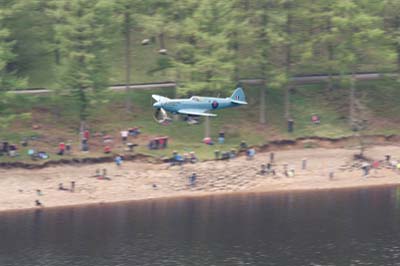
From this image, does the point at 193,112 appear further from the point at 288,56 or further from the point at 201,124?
the point at 288,56

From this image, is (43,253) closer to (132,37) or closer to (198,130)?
(198,130)

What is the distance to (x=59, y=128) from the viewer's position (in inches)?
3792

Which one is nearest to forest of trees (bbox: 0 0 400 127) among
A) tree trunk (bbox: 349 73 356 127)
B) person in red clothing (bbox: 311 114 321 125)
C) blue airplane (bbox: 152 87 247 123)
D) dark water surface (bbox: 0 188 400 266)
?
tree trunk (bbox: 349 73 356 127)

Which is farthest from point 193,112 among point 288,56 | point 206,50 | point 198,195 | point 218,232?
→ point 288,56

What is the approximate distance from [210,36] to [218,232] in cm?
2705

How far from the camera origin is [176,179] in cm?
8938

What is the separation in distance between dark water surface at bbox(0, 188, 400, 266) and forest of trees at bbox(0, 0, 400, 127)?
49.7 feet

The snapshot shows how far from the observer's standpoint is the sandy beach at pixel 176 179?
85.6 meters

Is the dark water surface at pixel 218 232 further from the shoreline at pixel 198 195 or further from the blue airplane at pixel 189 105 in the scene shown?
the blue airplane at pixel 189 105

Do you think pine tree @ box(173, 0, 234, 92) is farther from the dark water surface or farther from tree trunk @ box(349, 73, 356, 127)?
the dark water surface

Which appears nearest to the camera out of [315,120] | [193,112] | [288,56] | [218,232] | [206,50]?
[218,232]

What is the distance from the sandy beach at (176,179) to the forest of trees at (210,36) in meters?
7.76

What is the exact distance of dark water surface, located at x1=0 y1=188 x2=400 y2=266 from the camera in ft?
225

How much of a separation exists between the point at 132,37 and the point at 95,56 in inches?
744
